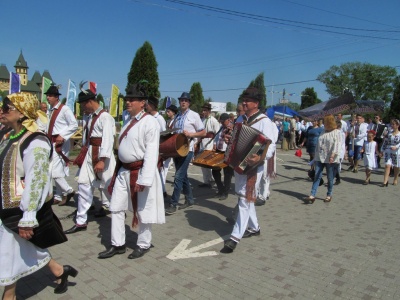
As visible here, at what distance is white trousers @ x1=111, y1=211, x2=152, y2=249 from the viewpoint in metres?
4.19

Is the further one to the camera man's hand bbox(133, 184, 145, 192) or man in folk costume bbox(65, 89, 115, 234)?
man in folk costume bbox(65, 89, 115, 234)

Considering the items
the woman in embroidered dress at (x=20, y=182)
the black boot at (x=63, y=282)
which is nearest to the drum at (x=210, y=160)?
the black boot at (x=63, y=282)

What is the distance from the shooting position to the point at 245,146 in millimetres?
4496

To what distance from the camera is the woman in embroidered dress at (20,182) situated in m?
2.82

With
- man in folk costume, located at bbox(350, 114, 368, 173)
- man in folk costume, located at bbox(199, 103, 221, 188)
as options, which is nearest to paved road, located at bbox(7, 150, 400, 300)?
man in folk costume, located at bbox(199, 103, 221, 188)

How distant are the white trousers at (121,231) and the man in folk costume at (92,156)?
3.63ft

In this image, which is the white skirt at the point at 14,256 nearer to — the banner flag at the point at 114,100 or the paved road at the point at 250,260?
the paved road at the point at 250,260

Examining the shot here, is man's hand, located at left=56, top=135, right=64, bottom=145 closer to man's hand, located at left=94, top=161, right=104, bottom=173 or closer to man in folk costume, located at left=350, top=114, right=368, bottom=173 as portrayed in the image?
man's hand, located at left=94, top=161, right=104, bottom=173

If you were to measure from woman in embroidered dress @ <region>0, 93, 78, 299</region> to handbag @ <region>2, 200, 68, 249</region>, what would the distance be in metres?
0.06

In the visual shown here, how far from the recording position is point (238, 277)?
383cm

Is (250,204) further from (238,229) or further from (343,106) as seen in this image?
(343,106)

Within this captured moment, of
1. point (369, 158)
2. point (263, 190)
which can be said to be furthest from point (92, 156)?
point (369, 158)

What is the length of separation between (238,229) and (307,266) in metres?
0.96

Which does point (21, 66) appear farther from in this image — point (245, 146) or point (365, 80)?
point (245, 146)
